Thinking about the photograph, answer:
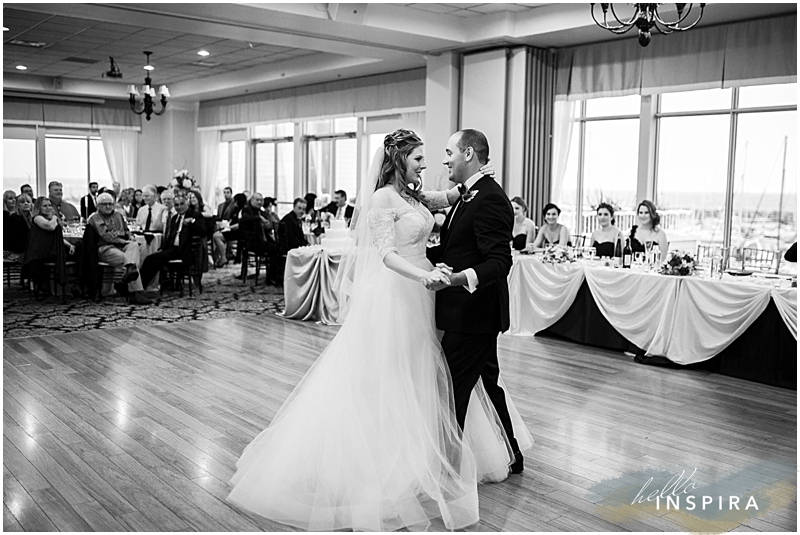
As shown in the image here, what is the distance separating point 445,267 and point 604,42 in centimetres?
656

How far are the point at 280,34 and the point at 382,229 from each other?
5.82 m

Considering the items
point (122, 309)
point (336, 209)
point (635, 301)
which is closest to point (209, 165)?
point (336, 209)

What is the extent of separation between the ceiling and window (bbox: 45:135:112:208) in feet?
10.2

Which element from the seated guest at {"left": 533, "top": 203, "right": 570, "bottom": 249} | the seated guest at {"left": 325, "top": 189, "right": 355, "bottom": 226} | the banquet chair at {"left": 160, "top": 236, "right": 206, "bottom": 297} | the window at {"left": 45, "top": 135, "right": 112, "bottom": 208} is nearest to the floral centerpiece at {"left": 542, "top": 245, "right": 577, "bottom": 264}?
the seated guest at {"left": 533, "top": 203, "right": 570, "bottom": 249}

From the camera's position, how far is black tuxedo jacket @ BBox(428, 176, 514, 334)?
3238 mm

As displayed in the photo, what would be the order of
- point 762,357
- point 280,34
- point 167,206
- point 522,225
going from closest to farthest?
point 762,357 → point 522,225 → point 280,34 → point 167,206

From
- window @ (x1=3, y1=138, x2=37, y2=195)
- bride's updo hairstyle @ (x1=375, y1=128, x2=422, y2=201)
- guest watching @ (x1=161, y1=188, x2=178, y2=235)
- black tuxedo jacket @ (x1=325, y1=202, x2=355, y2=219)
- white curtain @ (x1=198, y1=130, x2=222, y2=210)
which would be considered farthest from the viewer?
white curtain @ (x1=198, y1=130, x2=222, y2=210)

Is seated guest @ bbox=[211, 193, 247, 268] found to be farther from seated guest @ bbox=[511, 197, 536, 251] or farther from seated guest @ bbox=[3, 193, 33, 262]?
seated guest @ bbox=[511, 197, 536, 251]

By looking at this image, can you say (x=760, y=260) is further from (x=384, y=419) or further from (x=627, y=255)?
(x=384, y=419)

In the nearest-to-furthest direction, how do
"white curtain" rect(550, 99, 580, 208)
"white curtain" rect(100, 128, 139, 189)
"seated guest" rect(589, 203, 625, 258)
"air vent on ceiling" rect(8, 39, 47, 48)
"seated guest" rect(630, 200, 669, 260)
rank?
"seated guest" rect(630, 200, 669, 260)
"seated guest" rect(589, 203, 625, 258)
"white curtain" rect(550, 99, 580, 208)
"air vent on ceiling" rect(8, 39, 47, 48)
"white curtain" rect(100, 128, 139, 189)

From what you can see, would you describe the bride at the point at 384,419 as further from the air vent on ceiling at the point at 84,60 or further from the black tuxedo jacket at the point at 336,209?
the air vent on ceiling at the point at 84,60

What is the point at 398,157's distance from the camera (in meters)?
3.37

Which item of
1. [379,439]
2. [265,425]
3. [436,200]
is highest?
[436,200]

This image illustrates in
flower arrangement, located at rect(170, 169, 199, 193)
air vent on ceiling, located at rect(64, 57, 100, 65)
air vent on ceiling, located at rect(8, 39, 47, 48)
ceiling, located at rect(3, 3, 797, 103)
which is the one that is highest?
air vent on ceiling, located at rect(64, 57, 100, 65)
